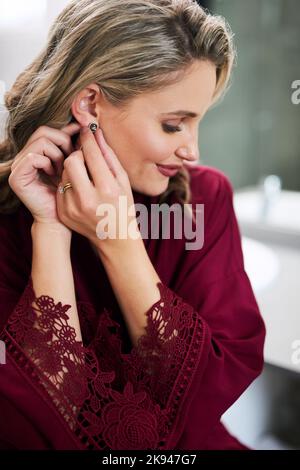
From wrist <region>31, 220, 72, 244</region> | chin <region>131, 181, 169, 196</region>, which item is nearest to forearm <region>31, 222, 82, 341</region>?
wrist <region>31, 220, 72, 244</region>

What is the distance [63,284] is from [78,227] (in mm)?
66

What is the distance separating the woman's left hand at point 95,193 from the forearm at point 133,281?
0.6 inches

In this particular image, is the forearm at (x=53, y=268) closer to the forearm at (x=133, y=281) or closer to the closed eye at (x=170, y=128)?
the forearm at (x=133, y=281)

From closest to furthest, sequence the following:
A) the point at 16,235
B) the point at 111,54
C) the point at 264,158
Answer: the point at 111,54, the point at 16,235, the point at 264,158

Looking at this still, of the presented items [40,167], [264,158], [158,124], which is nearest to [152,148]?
[158,124]

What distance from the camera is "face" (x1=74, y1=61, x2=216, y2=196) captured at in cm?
55

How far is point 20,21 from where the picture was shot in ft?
1.91

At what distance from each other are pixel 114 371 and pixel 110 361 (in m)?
0.01

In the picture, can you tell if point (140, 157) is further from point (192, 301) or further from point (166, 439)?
point (166, 439)

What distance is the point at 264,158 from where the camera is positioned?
4.31ft

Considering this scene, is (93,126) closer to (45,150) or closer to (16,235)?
(45,150)

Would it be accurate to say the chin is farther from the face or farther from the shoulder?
the shoulder

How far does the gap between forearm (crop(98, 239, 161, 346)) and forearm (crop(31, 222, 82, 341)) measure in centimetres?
5
